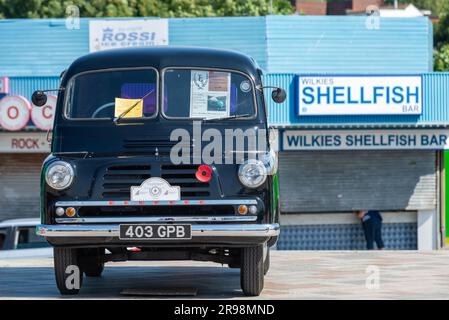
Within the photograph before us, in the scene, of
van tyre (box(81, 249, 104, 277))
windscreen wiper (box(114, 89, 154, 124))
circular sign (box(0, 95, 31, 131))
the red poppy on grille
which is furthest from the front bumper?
circular sign (box(0, 95, 31, 131))

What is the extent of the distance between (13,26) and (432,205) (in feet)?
41.4

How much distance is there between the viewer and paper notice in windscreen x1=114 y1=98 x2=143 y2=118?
35.2 feet

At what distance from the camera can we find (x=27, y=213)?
101 ft

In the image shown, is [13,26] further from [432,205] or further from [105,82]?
[105,82]

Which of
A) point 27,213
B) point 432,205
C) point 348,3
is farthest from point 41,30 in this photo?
point 348,3

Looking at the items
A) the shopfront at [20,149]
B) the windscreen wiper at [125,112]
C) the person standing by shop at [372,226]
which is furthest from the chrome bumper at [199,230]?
the person standing by shop at [372,226]

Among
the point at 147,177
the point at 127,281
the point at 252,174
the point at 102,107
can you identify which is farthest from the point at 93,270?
the point at 252,174

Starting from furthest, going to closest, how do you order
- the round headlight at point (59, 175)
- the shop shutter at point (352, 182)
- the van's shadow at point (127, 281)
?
1. the shop shutter at point (352, 182)
2. the van's shadow at point (127, 281)
3. the round headlight at point (59, 175)

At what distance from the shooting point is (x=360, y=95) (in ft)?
96.7

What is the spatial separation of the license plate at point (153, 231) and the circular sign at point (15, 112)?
2003cm

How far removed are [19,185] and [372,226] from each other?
9557 millimetres

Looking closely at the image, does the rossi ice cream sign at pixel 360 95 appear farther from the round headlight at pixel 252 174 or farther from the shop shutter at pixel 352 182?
the round headlight at pixel 252 174

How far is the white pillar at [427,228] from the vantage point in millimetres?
30688

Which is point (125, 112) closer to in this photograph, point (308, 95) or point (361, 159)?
point (308, 95)
